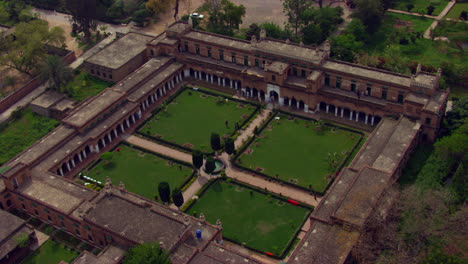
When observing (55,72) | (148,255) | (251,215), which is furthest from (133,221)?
(55,72)

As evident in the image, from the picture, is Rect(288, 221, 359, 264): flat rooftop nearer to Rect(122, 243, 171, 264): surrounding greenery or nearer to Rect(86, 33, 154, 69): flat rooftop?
Rect(122, 243, 171, 264): surrounding greenery

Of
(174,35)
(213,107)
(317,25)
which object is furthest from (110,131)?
(317,25)

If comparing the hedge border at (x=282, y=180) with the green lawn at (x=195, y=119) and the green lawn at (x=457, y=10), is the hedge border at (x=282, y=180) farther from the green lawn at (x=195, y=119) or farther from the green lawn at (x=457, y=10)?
the green lawn at (x=457, y=10)

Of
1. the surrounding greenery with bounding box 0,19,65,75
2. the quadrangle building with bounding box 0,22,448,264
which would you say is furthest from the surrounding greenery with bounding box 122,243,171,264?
the surrounding greenery with bounding box 0,19,65,75

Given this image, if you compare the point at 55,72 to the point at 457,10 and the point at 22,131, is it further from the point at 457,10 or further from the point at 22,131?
the point at 457,10

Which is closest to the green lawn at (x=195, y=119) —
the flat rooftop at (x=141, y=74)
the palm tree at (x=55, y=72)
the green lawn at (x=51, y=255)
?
the flat rooftop at (x=141, y=74)
